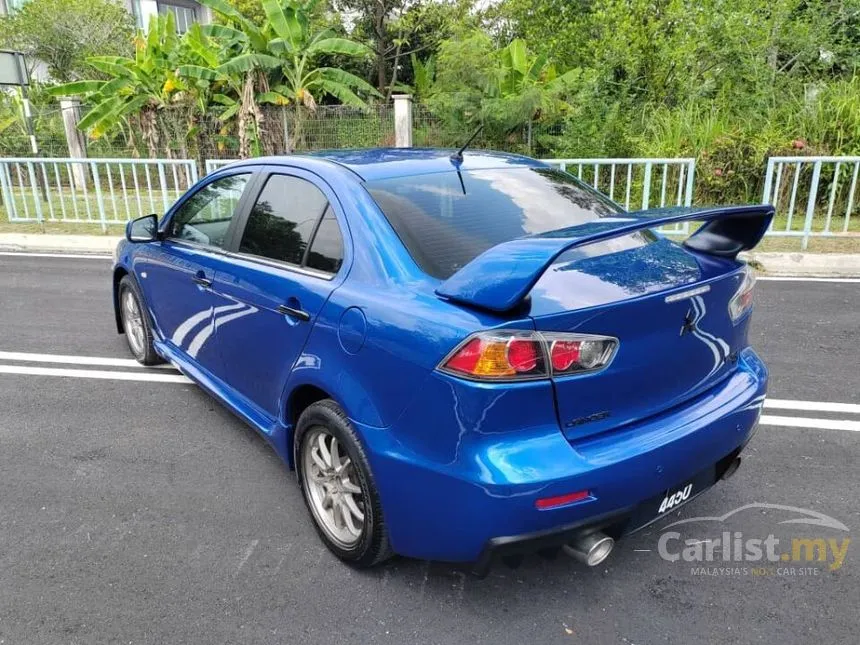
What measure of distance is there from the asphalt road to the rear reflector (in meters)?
0.61

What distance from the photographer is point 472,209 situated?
284 cm

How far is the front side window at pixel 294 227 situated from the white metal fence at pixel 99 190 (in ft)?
22.4

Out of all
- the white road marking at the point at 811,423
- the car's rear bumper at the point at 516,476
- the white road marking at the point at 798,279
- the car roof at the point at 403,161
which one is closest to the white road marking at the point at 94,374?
the car roof at the point at 403,161

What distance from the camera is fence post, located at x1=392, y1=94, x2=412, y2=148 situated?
1397 cm

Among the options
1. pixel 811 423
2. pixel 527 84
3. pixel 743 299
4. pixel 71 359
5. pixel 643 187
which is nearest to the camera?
pixel 743 299

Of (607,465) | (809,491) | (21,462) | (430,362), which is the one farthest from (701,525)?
(21,462)

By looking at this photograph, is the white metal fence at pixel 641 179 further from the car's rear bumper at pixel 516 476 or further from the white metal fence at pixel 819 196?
the car's rear bumper at pixel 516 476

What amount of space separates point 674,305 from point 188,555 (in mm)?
2251

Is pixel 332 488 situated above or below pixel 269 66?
below

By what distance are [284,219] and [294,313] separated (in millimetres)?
613

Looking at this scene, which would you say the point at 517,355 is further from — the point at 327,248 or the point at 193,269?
the point at 193,269

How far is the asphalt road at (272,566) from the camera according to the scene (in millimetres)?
2354

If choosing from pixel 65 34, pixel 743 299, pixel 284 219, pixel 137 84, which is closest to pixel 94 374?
pixel 284 219

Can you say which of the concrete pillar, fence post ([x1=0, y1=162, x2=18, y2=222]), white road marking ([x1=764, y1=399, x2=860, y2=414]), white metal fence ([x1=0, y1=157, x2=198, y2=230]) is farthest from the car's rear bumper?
the concrete pillar
